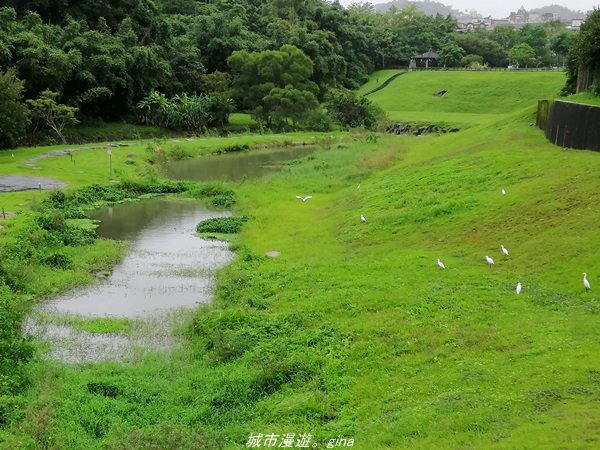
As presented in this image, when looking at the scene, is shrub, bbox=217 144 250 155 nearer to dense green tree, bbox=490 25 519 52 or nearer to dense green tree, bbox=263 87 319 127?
dense green tree, bbox=263 87 319 127

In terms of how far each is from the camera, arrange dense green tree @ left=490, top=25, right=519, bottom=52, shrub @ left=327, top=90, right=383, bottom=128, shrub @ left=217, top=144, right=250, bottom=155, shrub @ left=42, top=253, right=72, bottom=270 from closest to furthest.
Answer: shrub @ left=42, top=253, right=72, bottom=270 → shrub @ left=217, top=144, right=250, bottom=155 → shrub @ left=327, top=90, right=383, bottom=128 → dense green tree @ left=490, top=25, right=519, bottom=52

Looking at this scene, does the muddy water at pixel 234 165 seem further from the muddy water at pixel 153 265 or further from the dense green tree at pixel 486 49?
the dense green tree at pixel 486 49

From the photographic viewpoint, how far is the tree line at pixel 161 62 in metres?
52.4

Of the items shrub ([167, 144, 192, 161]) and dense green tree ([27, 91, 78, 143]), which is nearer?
dense green tree ([27, 91, 78, 143])

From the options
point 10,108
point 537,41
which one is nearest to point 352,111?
point 10,108

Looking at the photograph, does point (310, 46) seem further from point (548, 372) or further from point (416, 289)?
point (548, 372)

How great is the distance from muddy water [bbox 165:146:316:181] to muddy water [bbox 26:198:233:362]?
12.4 metres

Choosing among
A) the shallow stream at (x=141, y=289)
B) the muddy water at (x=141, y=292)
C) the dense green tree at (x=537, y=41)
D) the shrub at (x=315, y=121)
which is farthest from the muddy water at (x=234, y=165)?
the dense green tree at (x=537, y=41)

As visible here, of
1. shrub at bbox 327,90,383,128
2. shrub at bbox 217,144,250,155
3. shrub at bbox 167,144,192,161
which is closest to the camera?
shrub at bbox 167,144,192,161

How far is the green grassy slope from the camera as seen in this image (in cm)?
8012

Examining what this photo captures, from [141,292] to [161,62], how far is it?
5152cm

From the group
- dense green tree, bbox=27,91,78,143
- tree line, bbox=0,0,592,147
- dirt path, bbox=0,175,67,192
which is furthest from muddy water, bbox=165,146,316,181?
tree line, bbox=0,0,592,147

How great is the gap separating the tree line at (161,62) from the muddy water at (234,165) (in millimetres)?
10419

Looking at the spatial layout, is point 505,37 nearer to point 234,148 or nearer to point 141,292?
point 234,148
